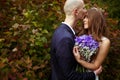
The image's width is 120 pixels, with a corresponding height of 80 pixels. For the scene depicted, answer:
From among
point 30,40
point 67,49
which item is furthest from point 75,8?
point 30,40

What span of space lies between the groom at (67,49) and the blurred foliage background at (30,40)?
65 cm

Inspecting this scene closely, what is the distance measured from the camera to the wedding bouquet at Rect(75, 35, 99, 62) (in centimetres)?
419

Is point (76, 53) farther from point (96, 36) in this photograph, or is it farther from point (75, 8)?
point (75, 8)

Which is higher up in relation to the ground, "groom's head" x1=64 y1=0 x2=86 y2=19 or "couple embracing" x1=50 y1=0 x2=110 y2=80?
"groom's head" x1=64 y1=0 x2=86 y2=19

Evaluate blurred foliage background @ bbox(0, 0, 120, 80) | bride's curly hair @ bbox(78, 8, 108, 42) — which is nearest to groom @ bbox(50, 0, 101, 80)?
bride's curly hair @ bbox(78, 8, 108, 42)

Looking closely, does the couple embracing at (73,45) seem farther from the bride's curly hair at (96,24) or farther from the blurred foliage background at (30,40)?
the blurred foliage background at (30,40)

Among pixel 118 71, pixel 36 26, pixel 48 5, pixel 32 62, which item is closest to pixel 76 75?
pixel 32 62

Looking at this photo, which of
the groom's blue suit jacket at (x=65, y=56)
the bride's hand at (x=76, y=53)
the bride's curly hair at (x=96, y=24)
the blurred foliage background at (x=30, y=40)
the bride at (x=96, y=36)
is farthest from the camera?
the blurred foliage background at (x=30, y=40)

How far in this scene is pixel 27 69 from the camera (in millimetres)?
4922

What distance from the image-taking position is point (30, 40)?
17.1 feet

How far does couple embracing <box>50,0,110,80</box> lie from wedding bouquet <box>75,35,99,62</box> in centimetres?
3

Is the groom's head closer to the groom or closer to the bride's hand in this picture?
the groom

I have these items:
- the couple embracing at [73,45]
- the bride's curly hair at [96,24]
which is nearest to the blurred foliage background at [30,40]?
the couple embracing at [73,45]

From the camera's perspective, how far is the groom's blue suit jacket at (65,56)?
4047 millimetres
